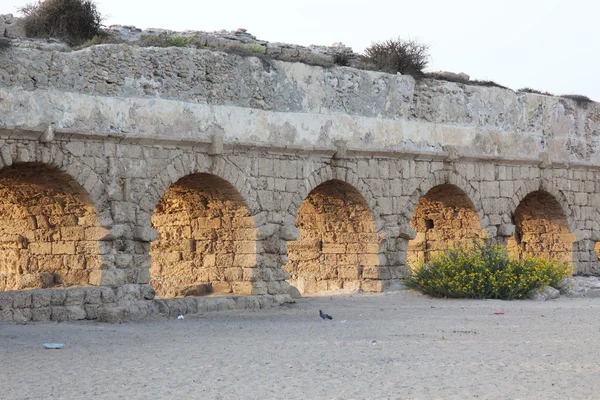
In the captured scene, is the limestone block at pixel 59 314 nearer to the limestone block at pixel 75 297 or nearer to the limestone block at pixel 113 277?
the limestone block at pixel 75 297

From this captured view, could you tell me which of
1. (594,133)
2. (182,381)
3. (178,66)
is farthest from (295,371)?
(594,133)

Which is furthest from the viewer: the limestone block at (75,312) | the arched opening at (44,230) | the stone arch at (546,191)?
the stone arch at (546,191)

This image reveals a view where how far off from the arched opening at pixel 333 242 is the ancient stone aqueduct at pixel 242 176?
0.09 feet

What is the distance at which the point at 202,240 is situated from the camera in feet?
47.1

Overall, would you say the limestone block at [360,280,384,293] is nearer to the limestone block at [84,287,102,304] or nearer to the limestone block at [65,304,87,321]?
the limestone block at [84,287,102,304]

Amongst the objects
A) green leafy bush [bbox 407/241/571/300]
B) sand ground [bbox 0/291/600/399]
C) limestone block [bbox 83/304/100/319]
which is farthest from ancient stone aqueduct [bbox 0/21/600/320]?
sand ground [bbox 0/291/600/399]

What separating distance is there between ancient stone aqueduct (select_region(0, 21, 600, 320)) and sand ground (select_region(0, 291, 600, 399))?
1.30m

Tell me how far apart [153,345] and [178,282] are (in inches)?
201

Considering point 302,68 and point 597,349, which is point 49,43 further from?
point 597,349

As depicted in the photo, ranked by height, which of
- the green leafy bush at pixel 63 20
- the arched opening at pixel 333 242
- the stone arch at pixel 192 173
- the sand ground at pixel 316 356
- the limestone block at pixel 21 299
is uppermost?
the green leafy bush at pixel 63 20

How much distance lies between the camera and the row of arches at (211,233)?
1259 cm

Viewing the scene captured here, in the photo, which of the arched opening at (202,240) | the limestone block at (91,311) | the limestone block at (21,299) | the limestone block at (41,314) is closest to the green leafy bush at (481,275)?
the arched opening at (202,240)

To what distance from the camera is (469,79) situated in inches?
696

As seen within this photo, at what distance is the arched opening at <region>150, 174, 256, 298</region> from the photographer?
45.7 ft
